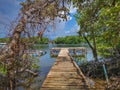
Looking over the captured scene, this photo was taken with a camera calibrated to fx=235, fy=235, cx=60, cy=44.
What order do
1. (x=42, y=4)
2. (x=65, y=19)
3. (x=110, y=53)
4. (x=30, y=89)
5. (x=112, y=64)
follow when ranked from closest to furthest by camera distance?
(x=42, y=4) < (x=65, y=19) < (x=30, y=89) < (x=112, y=64) < (x=110, y=53)

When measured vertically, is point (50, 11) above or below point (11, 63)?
above

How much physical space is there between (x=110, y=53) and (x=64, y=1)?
10.3 meters

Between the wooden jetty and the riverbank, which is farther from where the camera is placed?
the wooden jetty

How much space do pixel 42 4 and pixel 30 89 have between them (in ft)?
26.2

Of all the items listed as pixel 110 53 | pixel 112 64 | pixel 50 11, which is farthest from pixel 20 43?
pixel 110 53

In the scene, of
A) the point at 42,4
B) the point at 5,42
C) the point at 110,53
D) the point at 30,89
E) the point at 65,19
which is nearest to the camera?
the point at 5,42

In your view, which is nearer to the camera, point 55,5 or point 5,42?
point 5,42

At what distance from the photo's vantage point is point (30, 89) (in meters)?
10.7

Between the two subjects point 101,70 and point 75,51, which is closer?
point 101,70

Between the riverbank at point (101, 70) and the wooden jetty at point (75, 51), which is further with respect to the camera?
the wooden jetty at point (75, 51)

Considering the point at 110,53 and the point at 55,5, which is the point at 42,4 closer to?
the point at 55,5

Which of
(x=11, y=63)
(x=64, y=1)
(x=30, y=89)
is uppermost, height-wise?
(x=64, y=1)

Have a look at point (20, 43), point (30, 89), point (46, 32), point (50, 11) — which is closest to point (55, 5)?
point (50, 11)

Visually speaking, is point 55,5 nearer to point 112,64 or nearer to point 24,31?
point 24,31
